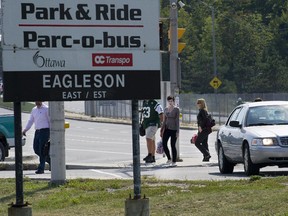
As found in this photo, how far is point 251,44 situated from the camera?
83375 millimetres

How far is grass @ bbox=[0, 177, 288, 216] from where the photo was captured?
467 inches

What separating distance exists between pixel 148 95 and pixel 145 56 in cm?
41

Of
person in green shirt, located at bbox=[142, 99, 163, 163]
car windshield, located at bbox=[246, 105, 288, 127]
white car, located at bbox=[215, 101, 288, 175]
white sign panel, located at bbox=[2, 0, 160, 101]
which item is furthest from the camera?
person in green shirt, located at bbox=[142, 99, 163, 163]

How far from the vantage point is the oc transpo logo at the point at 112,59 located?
10.1 meters

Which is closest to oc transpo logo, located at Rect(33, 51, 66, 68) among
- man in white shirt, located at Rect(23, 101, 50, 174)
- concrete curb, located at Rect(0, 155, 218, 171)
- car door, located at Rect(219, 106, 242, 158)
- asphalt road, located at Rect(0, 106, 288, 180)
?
asphalt road, located at Rect(0, 106, 288, 180)

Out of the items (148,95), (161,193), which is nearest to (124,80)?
(148,95)

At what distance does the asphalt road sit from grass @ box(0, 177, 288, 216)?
126 inches

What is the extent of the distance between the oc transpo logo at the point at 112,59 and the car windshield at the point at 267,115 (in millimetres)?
9384

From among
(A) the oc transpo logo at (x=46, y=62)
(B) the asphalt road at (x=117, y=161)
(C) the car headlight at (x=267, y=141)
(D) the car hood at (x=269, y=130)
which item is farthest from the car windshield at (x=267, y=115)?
(A) the oc transpo logo at (x=46, y=62)

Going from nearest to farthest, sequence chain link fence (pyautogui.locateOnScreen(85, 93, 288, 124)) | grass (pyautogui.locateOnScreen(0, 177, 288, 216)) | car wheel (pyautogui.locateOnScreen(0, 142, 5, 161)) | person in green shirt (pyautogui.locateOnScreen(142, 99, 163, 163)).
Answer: grass (pyautogui.locateOnScreen(0, 177, 288, 216)), person in green shirt (pyautogui.locateOnScreen(142, 99, 163, 163)), car wheel (pyautogui.locateOnScreen(0, 142, 5, 161)), chain link fence (pyautogui.locateOnScreen(85, 93, 288, 124))

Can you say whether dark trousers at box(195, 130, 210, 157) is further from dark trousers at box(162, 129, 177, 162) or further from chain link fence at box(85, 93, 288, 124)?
chain link fence at box(85, 93, 288, 124)

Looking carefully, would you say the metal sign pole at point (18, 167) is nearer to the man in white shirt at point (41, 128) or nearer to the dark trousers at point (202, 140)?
the man in white shirt at point (41, 128)

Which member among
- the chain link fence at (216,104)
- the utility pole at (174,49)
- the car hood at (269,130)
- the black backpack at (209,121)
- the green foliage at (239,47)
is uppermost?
the green foliage at (239,47)

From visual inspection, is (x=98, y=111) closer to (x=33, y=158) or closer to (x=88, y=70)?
(x=33, y=158)
